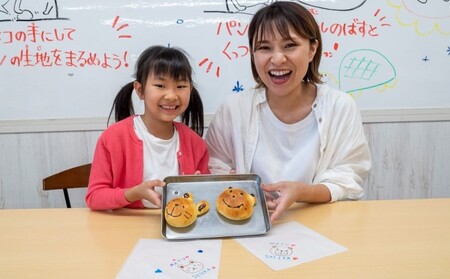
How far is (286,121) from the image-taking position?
1.34m

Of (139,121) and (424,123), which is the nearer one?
(139,121)

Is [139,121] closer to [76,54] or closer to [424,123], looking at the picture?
[76,54]

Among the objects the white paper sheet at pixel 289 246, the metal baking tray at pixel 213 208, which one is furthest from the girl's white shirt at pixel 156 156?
the white paper sheet at pixel 289 246

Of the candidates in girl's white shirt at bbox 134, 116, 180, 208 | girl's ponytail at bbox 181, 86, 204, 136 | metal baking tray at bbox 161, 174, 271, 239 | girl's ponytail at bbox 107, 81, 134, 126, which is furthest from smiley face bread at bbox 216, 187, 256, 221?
girl's ponytail at bbox 107, 81, 134, 126

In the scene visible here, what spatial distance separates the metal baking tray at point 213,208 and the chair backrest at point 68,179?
746 millimetres

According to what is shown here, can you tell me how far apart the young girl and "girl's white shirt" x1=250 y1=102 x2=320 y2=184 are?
0.25 meters

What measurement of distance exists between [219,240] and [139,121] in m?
0.52

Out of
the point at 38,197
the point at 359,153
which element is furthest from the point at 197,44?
the point at 38,197

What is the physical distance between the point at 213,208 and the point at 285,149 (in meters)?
0.46

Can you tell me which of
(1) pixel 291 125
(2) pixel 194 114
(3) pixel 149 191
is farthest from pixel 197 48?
(3) pixel 149 191

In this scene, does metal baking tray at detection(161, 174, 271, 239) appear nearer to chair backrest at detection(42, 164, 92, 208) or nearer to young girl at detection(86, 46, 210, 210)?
young girl at detection(86, 46, 210, 210)

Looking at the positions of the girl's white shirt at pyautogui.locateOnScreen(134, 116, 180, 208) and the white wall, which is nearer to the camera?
the girl's white shirt at pyautogui.locateOnScreen(134, 116, 180, 208)

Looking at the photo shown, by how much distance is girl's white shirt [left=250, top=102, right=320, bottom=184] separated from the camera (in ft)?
4.23

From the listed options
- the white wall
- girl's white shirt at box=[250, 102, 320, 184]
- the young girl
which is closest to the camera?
the young girl
